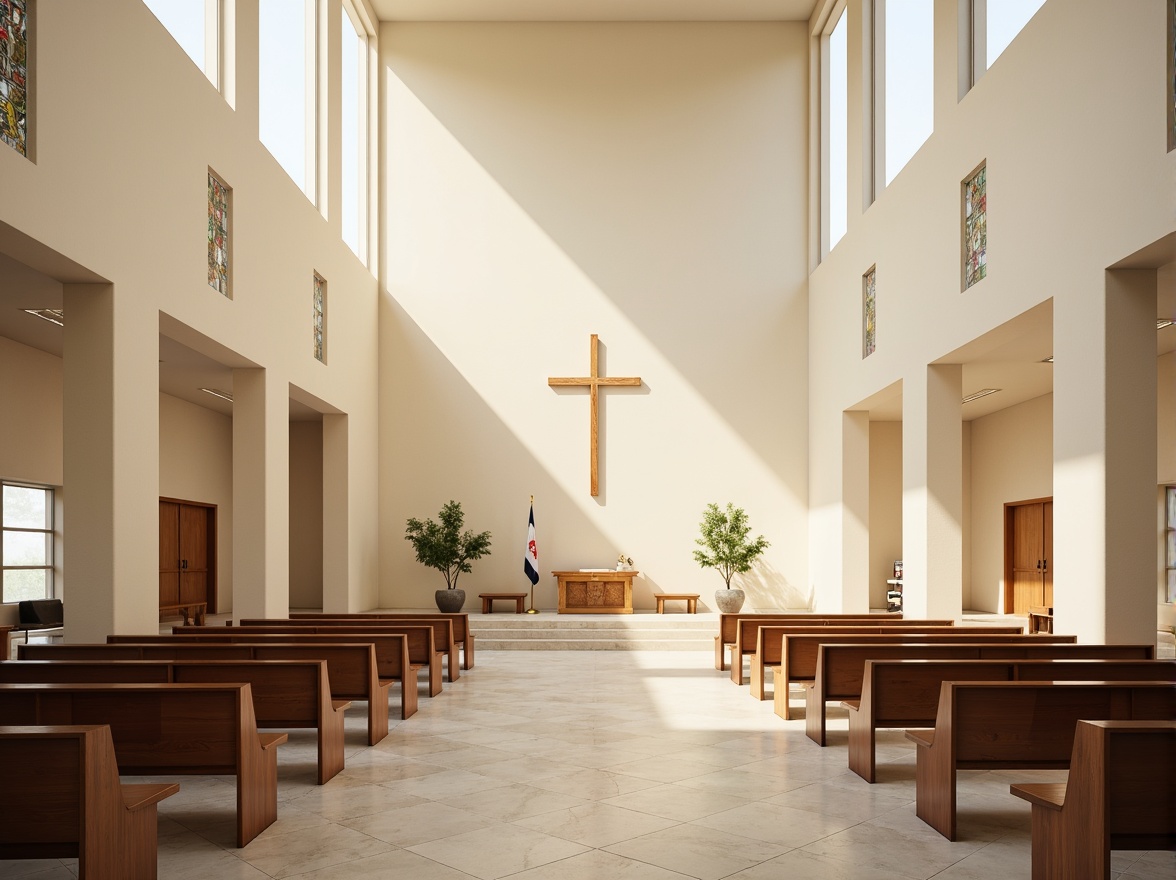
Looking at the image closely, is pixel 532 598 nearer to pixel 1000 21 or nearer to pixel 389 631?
pixel 389 631

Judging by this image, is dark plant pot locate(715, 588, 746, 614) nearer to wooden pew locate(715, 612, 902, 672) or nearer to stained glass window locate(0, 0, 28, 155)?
wooden pew locate(715, 612, 902, 672)

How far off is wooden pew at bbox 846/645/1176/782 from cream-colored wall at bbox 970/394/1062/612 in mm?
9581

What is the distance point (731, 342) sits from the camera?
14.7 meters

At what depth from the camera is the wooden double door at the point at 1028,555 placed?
14297mm

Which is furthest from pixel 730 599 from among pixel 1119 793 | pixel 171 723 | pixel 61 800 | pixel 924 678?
pixel 61 800

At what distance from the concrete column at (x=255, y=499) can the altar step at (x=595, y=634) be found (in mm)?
3028

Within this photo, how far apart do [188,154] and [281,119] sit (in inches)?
114

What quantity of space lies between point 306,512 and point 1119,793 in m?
14.3

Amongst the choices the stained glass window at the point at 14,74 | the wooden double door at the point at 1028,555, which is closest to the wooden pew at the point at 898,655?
the stained glass window at the point at 14,74

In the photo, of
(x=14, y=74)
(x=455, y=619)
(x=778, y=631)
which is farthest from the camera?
(x=455, y=619)

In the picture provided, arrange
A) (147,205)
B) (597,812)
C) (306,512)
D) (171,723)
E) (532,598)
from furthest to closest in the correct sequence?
(306,512)
(532,598)
(147,205)
(597,812)
(171,723)

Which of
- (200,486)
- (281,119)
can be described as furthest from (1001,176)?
(200,486)

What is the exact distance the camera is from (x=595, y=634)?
39.8 ft

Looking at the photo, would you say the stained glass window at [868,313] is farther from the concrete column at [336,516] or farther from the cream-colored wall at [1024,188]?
the concrete column at [336,516]
